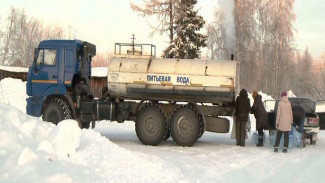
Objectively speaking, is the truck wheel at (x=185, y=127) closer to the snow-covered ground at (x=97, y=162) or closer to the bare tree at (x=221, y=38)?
the snow-covered ground at (x=97, y=162)

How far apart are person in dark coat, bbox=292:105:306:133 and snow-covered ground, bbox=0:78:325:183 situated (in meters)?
2.43

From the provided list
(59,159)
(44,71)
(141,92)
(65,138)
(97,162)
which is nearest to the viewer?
(59,159)

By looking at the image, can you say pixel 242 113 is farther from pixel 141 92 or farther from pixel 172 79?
pixel 141 92

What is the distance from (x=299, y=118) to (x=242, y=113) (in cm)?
185

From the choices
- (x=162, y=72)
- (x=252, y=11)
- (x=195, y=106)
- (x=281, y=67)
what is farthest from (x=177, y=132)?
(x=281, y=67)

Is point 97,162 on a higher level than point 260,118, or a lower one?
lower

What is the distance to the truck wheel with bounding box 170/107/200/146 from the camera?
1345cm

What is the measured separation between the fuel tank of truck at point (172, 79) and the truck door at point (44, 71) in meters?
1.99

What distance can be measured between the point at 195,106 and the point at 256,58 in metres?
35.6

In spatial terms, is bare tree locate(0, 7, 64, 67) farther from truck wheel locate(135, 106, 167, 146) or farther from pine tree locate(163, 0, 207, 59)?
truck wheel locate(135, 106, 167, 146)

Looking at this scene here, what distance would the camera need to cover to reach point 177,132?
44.4 ft

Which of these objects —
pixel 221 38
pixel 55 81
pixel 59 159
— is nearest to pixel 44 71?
pixel 55 81

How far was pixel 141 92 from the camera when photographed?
45.3 feet

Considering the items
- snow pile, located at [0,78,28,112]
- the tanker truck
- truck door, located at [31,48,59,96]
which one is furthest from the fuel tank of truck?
snow pile, located at [0,78,28,112]
